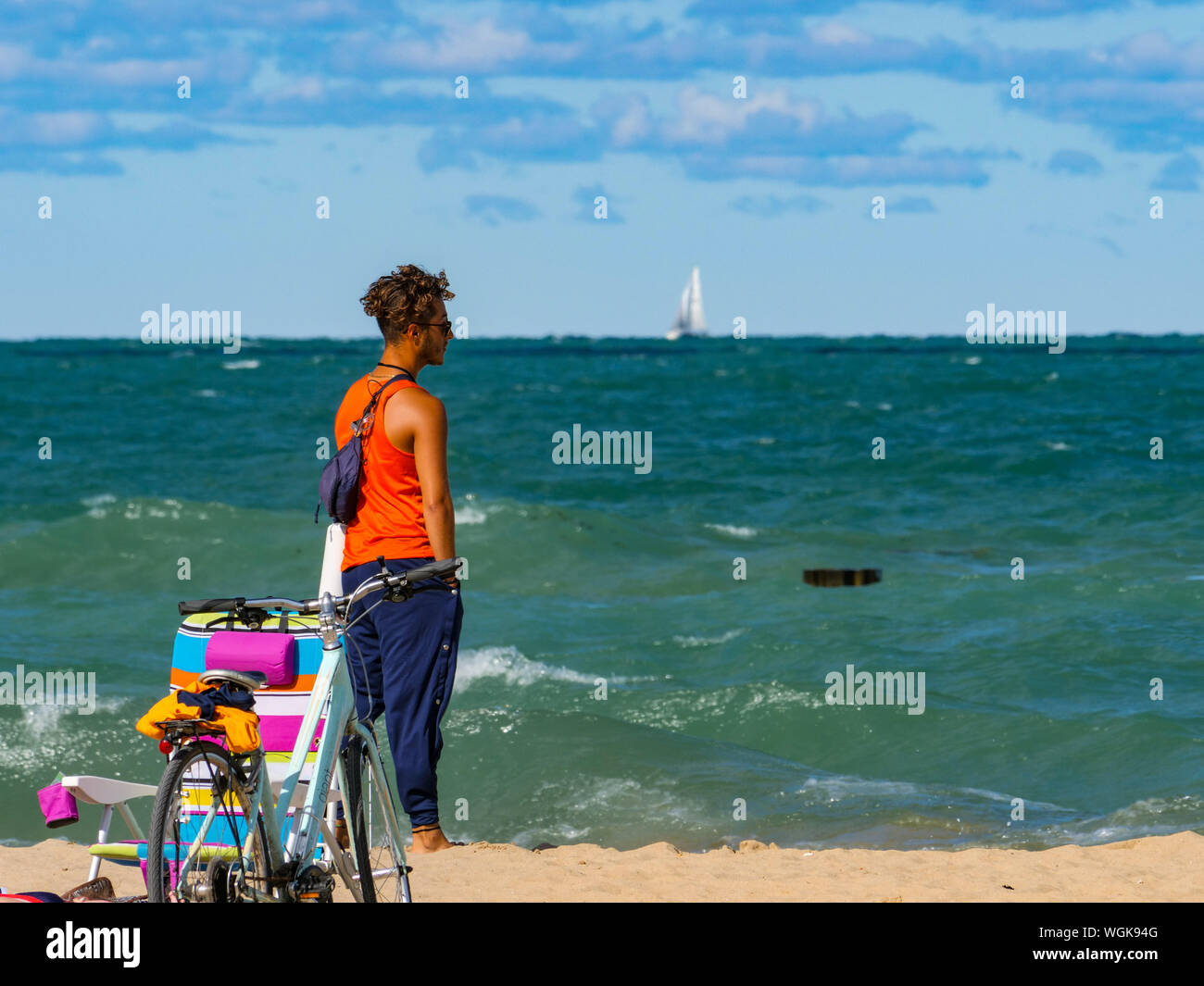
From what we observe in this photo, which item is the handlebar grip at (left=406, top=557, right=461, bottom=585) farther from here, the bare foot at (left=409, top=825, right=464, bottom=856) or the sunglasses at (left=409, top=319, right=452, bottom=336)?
the bare foot at (left=409, top=825, right=464, bottom=856)

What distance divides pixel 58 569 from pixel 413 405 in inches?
557

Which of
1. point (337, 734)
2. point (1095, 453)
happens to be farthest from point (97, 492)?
point (337, 734)

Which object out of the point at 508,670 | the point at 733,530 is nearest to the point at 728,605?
the point at 508,670

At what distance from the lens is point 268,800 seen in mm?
4098

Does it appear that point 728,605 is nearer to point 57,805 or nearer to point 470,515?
point 470,515

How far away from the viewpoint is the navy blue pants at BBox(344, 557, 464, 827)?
16.9 feet

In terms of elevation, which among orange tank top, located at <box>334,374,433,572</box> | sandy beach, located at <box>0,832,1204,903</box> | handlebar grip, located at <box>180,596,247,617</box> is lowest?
sandy beach, located at <box>0,832,1204,903</box>

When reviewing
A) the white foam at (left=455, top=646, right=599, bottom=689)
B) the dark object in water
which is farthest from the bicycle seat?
the dark object in water

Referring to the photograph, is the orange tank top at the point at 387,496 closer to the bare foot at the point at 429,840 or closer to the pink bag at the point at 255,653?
the pink bag at the point at 255,653

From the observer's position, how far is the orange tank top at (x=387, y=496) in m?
5.14

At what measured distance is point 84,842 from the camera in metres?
7.59

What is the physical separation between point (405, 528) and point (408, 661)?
444mm

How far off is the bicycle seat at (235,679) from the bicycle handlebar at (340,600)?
0.23 m

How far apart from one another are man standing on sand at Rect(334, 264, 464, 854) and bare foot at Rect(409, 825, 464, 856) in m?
0.38
